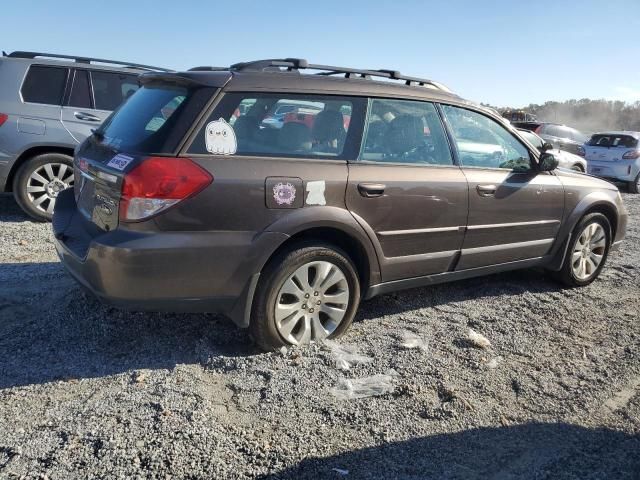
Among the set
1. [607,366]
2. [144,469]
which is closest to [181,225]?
[144,469]

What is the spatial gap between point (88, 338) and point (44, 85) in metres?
4.19

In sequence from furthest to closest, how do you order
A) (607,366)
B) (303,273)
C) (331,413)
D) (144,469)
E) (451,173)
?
(451,173)
(607,366)
(303,273)
(331,413)
(144,469)

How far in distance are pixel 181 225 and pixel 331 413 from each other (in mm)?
1281

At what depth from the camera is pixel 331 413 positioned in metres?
2.90

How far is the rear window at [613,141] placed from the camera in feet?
43.9

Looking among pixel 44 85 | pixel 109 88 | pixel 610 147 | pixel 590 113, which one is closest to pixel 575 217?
pixel 109 88

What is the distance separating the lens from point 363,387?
3.17 m

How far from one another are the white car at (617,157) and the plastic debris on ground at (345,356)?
12.0 m

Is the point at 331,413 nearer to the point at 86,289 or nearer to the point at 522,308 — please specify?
the point at 86,289

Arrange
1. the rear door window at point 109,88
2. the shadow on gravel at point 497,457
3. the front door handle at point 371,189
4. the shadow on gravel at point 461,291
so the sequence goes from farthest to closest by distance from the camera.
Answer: the rear door window at point 109,88 < the shadow on gravel at point 461,291 < the front door handle at point 371,189 < the shadow on gravel at point 497,457

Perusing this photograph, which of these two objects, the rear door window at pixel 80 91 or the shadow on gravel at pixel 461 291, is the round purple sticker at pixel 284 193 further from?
the rear door window at pixel 80 91

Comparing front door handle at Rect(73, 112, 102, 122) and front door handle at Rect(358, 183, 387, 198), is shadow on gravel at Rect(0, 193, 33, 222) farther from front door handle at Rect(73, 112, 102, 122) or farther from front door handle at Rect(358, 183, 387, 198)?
front door handle at Rect(358, 183, 387, 198)

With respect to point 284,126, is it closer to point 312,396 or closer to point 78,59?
point 312,396

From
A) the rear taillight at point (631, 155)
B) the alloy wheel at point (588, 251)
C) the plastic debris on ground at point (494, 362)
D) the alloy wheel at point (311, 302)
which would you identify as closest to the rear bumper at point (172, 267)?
the alloy wheel at point (311, 302)
